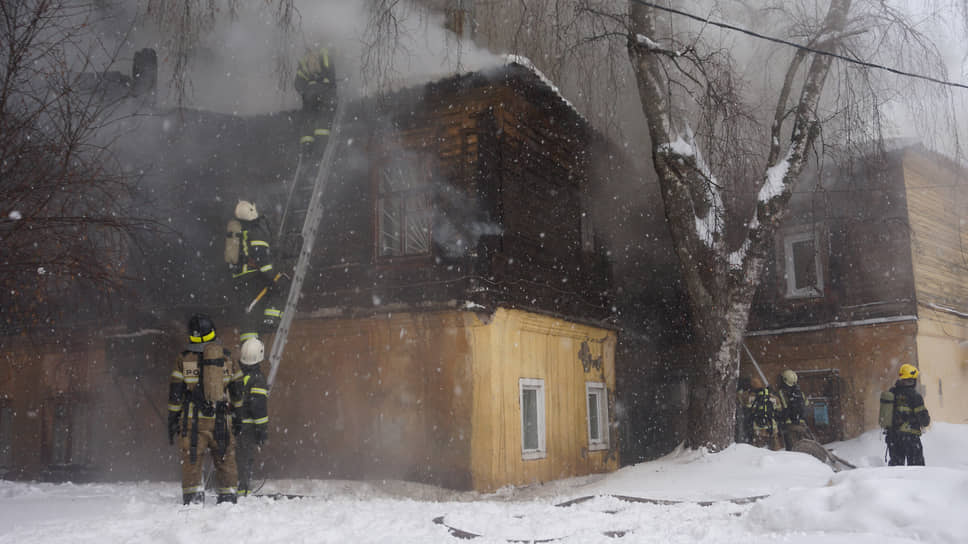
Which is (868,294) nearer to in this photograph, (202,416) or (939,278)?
(939,278)

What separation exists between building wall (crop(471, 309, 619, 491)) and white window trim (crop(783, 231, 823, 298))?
443 cm

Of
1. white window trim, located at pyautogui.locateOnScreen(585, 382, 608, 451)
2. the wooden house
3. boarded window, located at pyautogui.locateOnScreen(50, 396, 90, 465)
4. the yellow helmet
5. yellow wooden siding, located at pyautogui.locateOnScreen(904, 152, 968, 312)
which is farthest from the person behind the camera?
yellow wooden siding, located at pyautogui.locateOnScreen(904, 152, 968, 312)

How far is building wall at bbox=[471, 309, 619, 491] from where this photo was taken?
978 centimetres

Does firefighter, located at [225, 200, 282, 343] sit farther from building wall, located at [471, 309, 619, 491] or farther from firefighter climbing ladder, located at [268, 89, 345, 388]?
building wall, located at [471, 309, 619, 491]

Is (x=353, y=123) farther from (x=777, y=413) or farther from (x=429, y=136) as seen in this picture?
(x=777, y=413)

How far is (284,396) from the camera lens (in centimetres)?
1096

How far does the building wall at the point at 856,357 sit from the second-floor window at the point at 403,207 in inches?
325

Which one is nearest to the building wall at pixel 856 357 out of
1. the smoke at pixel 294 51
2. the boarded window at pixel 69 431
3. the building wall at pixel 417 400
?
the building wall at pixel 417 400

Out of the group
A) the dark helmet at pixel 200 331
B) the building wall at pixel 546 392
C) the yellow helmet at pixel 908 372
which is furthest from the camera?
the yellow helmet at pixel 908 372

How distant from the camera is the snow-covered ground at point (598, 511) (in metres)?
4.77

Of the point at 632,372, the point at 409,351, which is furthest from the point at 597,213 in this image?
the point at 409,351

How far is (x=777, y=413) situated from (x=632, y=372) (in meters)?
3.69

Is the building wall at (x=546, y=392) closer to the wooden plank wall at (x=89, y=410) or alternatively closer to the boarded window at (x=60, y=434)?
→ the wooden plank wall at (x=89, y=410)

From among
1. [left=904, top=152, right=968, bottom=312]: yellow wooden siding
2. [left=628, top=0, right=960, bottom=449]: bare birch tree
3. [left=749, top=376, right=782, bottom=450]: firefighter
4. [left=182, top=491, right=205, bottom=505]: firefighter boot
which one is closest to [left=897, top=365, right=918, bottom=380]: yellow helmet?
[left=749, top=376, right=782, bottom=450]: firefighter
